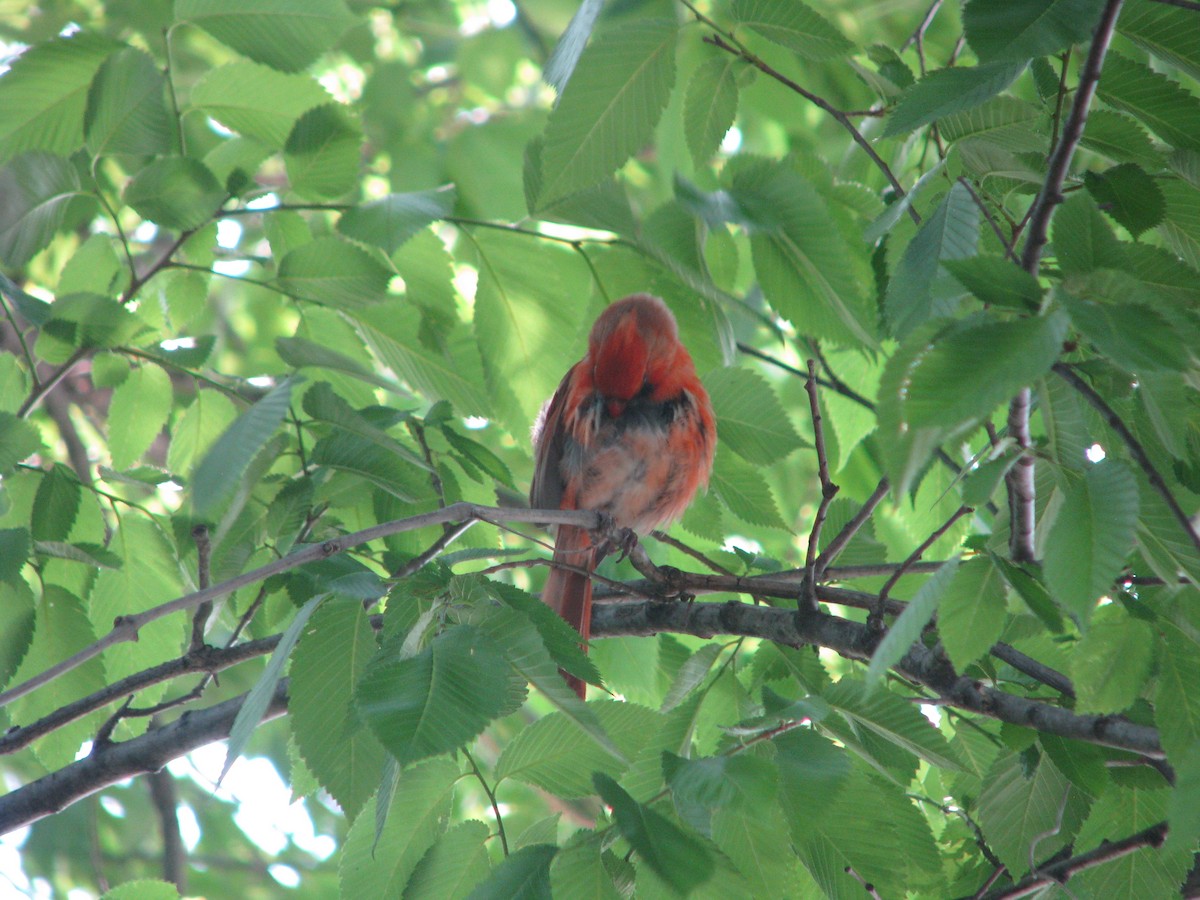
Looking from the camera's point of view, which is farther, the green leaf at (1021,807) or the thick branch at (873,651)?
the green leaf at (1021,807)

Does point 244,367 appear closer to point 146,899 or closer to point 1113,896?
point 146,899

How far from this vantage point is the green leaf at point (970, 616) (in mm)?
1479

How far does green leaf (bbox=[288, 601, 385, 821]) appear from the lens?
1760mm

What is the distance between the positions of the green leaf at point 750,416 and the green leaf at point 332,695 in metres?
1.26

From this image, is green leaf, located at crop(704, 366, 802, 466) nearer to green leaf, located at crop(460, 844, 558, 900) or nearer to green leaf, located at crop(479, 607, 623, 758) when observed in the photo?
green leaf, located at crop(479, 607, 623, 758)

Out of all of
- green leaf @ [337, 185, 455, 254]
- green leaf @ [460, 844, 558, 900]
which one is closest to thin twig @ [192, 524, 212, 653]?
green leaf @ [337, 185, 455, 254]

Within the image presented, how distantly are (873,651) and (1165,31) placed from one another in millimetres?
1153

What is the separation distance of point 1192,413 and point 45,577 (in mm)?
2665

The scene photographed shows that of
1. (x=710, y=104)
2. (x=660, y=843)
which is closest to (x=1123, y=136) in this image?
(x=710, y=104)

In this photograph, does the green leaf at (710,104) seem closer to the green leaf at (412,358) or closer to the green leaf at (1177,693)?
the green leaf at (412,358)

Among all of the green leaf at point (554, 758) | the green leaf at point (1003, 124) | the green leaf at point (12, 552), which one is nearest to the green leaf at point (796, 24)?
the green leaf at point (1003, 124)

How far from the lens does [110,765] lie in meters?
2.87

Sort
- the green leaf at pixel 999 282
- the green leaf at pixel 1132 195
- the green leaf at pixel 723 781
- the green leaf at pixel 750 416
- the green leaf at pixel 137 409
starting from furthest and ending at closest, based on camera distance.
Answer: the green leaf at pixel 137 409 → the green leaf at pixel 750 416 → the green leaf at pixel 1132 195 → the green leaf at pixel 723 781 → the green leaf at pixel 999 282

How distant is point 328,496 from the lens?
246 cm
